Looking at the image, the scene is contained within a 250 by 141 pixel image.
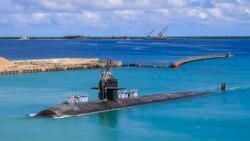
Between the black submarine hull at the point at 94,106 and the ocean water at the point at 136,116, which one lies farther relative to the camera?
the black submarine hull at the point at 94,106

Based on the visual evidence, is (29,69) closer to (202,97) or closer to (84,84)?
(84,84)

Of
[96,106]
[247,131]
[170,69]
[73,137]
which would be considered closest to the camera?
[73,137]

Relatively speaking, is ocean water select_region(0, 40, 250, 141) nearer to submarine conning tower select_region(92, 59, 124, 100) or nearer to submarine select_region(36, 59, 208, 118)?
submarine select_region(36, 59, 208, 118)

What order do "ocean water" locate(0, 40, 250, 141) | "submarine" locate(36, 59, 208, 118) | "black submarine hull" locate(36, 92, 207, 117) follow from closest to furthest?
"ocean water" locate(0, 40, 250, 141), "black submarine hull" locate(36, 92, 207, 117), "submarine" locate(36, 59, 208, 118)

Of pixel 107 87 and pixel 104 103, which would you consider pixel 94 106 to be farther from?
pixel 107 87

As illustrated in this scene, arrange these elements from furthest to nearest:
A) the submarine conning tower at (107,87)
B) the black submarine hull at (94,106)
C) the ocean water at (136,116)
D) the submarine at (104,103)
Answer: the submarine conning tower at (107,87) → the submarine at (104,103) → the black submarine hull at (94,106) → the ocean water at (136,116)

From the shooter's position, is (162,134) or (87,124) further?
(87,124)

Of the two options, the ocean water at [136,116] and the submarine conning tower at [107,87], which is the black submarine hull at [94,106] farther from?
the ocean water at [136,116]

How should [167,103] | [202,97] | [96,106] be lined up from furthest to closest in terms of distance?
[202,97] → [167,103] → [96,106]

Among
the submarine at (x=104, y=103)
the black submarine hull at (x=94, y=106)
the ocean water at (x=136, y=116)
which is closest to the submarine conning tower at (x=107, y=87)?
the submarine at (x=104, y=103)

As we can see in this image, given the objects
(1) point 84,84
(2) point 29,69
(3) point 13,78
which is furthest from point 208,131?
(2) point 29,69

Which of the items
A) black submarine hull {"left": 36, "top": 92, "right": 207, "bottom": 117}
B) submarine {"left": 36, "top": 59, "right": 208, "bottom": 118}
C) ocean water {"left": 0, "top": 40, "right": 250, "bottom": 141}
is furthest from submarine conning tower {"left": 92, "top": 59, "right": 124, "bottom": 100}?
ocean water {"left": 0, "top": 40, "right": 250, "bottom": 141}
